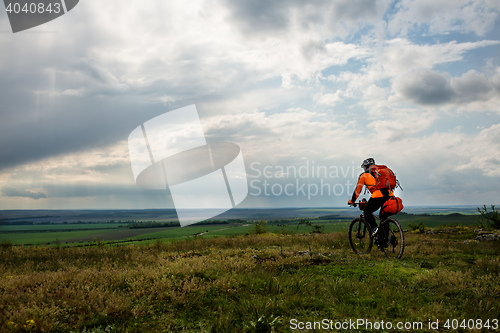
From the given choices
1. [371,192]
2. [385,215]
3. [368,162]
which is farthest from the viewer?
[385,215]

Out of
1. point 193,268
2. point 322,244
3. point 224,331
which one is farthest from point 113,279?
point 322,244

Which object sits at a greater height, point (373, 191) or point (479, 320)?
point (373, 191)

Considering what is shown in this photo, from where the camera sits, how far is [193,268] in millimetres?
7793

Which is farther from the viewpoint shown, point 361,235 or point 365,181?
point 361,235

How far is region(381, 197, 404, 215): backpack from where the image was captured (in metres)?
10.2

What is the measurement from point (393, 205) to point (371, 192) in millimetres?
775

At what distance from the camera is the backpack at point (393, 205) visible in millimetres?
10172

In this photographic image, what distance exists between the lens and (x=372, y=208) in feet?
35.9

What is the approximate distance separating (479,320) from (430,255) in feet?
22.2

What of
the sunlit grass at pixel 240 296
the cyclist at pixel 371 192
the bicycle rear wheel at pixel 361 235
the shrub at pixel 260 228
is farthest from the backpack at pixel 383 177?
the shrub at pixel 260 228

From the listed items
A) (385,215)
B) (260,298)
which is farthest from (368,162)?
(260,298)

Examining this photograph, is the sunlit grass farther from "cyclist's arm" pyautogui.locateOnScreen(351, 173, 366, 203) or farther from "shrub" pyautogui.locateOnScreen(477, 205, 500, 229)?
"shrub" pyautogui.locateOnScreen(477, 205, 500, 229)

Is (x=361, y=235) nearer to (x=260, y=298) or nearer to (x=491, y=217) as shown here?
(x=260, y=298)

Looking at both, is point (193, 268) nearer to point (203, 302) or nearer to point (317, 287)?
point (203, 302)
